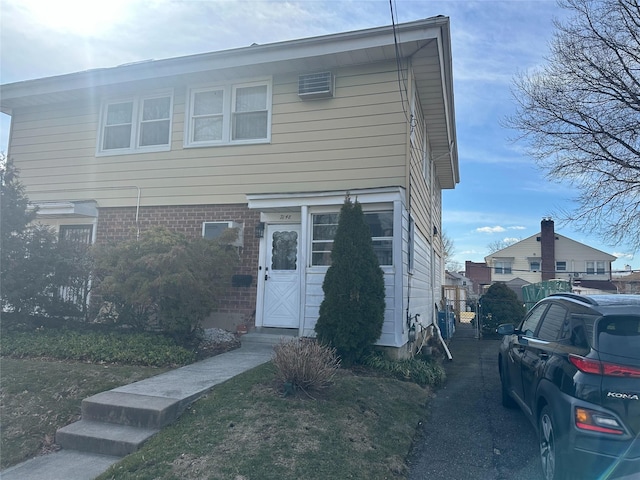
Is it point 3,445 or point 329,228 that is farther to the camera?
point 329,228

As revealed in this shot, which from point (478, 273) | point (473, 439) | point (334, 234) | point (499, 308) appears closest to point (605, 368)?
point (473, 439)

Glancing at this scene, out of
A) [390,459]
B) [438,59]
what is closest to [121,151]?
[438,59]

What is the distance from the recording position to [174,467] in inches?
150

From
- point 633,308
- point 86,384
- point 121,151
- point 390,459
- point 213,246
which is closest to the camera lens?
point 633,308

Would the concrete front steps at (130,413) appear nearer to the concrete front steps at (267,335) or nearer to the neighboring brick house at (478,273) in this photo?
the concrete front steps at (267,335)

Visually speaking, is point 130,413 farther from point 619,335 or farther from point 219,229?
point 219,229

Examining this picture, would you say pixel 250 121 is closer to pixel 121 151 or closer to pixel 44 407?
pixel 121 151

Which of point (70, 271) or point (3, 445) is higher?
point (70, 271)

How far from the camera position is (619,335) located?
11.2 feet

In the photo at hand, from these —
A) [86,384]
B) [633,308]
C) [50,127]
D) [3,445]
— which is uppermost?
[50,127]

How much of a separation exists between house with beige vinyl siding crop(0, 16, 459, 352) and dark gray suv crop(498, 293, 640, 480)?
3.85 m

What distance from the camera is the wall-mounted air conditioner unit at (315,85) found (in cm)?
899

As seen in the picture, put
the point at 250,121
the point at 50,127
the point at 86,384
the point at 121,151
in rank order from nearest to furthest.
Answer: the point at 86,384 < the point at 250,121 < the point at 121,151 < the point at 50,127

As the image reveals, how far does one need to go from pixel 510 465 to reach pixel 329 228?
17.1 feet
